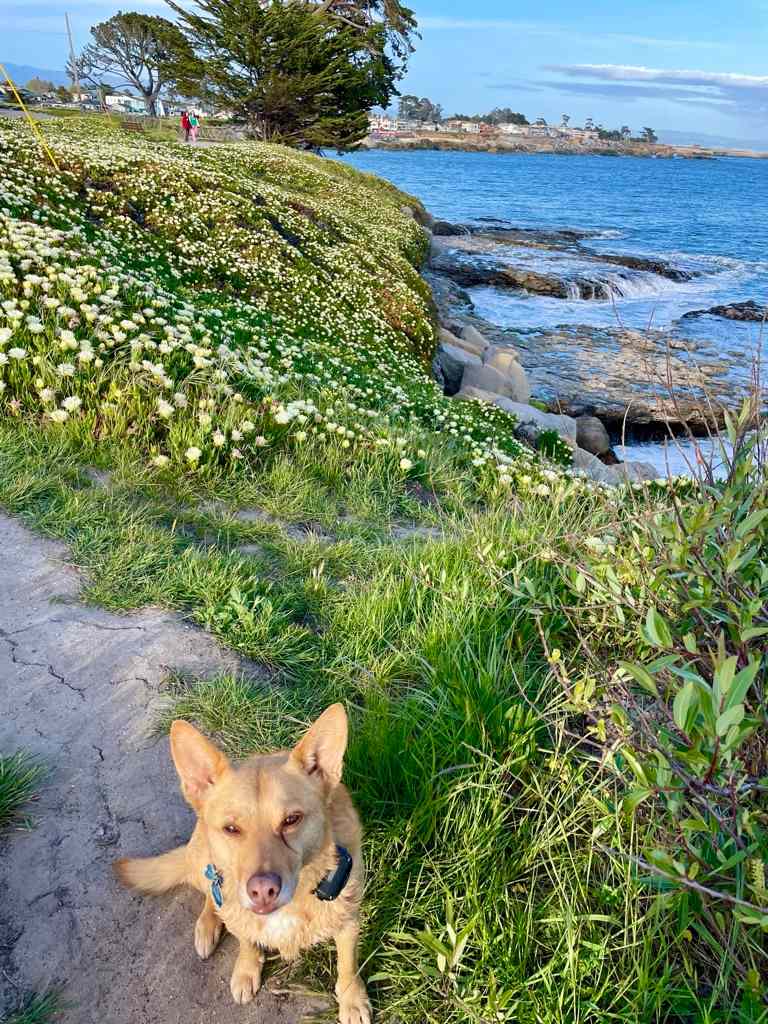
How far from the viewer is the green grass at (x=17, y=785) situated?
293 cm

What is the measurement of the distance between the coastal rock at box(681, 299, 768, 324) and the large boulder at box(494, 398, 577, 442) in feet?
55.4

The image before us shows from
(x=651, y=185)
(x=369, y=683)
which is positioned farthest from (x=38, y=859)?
(x=651, y=185)

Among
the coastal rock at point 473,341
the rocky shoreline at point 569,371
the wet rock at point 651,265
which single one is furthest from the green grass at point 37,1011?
the wet rock at point 651,265

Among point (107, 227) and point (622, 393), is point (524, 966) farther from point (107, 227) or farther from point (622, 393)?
point (622, 393)

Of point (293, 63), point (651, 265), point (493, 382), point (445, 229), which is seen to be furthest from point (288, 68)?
point (493, 382)

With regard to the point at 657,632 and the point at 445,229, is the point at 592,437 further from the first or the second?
the point at 445,229

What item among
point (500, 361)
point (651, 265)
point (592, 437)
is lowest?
point (592, 437)

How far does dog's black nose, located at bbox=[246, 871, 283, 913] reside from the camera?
1.95 metres

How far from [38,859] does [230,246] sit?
45.1 feet

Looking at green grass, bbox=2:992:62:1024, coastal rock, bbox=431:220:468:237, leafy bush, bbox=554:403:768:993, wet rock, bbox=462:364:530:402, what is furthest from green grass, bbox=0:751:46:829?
coastal rock, bbox=431:220:468:237

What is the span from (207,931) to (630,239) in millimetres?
56332

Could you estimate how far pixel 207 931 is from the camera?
2.62 m

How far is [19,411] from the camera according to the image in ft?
18.4

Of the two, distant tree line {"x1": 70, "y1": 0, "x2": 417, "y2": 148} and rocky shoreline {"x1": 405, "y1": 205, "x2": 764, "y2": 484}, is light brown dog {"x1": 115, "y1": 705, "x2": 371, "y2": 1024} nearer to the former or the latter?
rocky shoreline {"x1": 405, "y1": 205, "x2": 764, "y2": 484}
